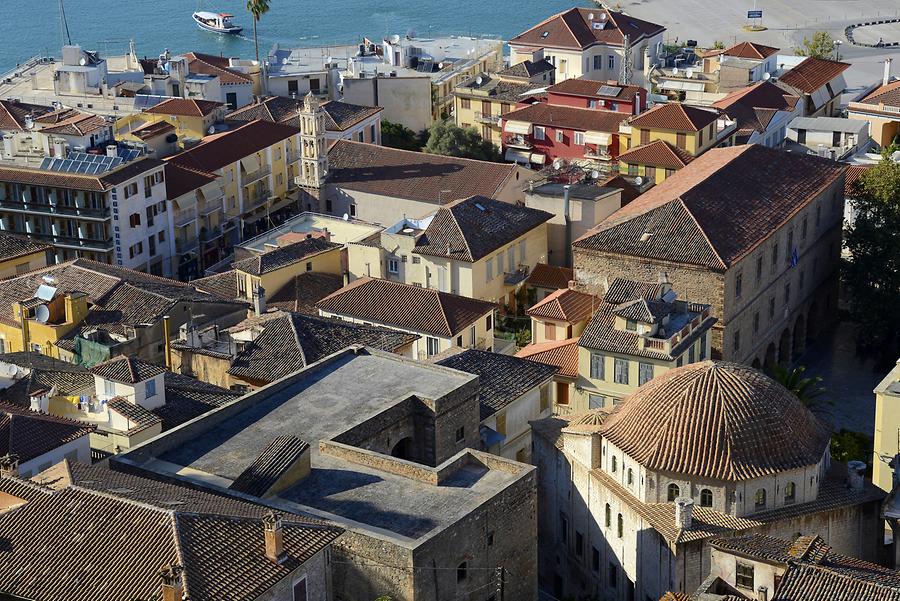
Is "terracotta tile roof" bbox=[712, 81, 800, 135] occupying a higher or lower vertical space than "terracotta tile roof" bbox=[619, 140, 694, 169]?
higher

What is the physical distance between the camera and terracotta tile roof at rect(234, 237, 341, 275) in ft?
232

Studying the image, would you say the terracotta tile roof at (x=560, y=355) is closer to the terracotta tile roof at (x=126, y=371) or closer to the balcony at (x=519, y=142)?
the terracotta tile roof at (x=126, y=371)

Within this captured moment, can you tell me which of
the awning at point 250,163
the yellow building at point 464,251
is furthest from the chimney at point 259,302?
the awning at point 250,163

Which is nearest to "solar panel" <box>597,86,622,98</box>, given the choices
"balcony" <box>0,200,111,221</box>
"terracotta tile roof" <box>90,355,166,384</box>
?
"balcony" <box>0,200,111,221</box>

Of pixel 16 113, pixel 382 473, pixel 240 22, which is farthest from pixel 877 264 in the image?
pixel 240 22

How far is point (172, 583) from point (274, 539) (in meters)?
2.87

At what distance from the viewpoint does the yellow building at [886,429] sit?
51719 millimetres

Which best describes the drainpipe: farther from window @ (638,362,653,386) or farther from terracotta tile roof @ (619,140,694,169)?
window @ (638,362,653,386)

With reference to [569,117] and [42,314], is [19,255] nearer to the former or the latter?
[42,314]

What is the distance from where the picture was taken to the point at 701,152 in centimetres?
8644

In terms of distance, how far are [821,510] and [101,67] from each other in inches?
2668

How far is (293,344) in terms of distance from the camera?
2275 inches

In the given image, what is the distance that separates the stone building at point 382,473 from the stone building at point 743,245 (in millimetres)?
17222

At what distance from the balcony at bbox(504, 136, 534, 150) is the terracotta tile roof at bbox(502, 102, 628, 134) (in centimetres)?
115
